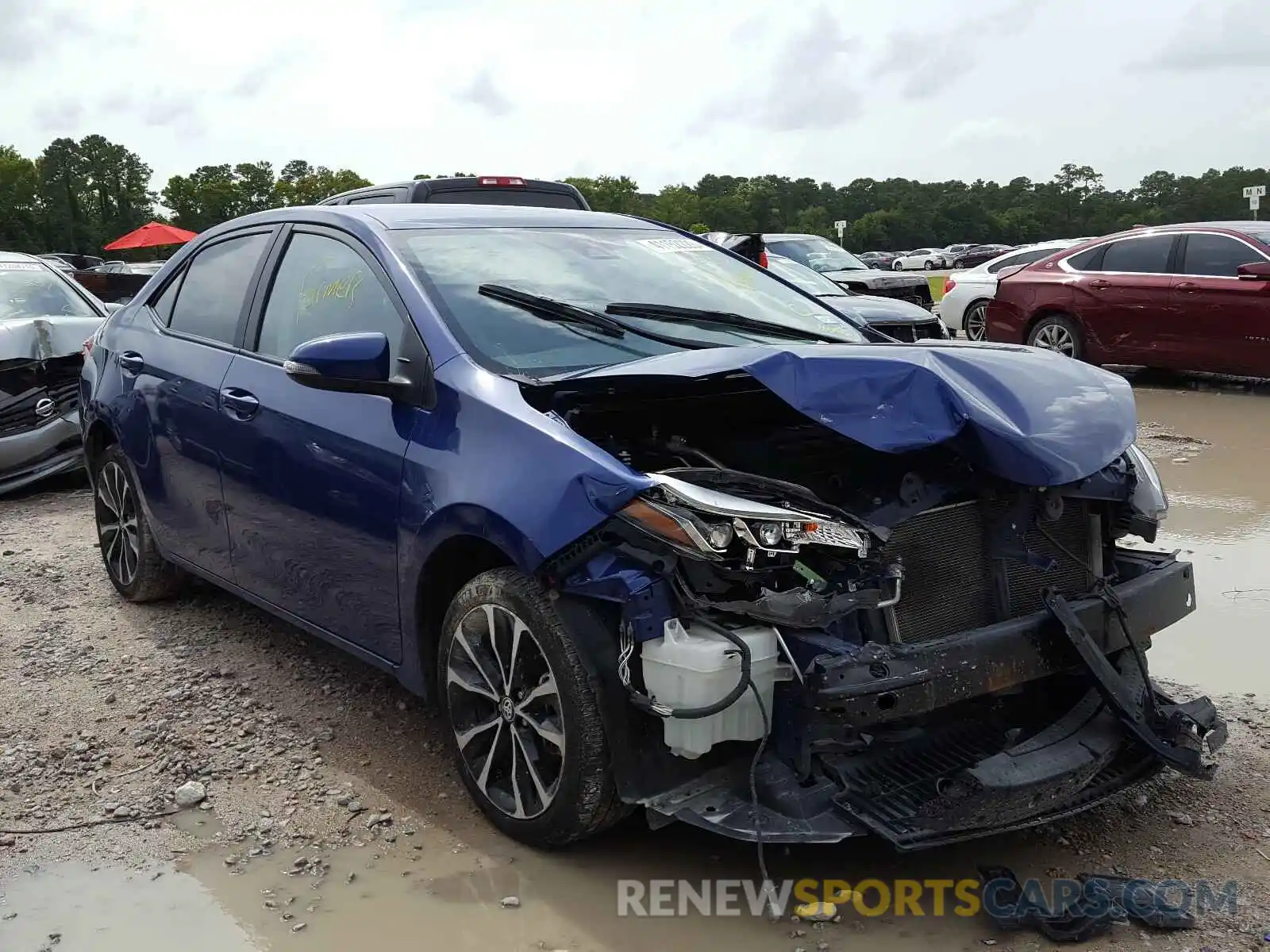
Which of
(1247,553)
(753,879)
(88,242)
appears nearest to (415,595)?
(753,879)

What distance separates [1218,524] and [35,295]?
27.0 ft

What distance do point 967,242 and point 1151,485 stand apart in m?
107

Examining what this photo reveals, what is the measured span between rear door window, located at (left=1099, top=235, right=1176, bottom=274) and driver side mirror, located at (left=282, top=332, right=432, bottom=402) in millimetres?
9242

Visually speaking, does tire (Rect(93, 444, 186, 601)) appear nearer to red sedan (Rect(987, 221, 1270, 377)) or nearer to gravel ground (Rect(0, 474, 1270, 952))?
gravel ground (Rect(0, 474, 1270, 952))

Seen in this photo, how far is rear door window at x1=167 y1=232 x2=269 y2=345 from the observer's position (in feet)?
14.9

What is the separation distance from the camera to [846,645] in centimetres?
281

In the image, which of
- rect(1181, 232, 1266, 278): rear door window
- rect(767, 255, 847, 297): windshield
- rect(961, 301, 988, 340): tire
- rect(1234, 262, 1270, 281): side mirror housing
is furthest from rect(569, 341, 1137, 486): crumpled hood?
rect(961, 301, 988, 340): tire

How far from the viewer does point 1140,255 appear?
36.1 feet

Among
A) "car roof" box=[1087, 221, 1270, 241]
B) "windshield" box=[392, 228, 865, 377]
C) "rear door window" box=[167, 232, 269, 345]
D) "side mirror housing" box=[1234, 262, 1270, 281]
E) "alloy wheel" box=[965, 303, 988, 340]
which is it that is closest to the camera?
"windshield" box=[392, 228, 865, 377]

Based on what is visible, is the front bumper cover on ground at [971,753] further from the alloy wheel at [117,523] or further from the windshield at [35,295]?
the windshield at [35,295]

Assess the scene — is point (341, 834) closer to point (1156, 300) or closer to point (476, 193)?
point (476, 193)

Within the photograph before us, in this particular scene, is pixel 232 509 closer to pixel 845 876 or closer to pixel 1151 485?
pixel 845 876

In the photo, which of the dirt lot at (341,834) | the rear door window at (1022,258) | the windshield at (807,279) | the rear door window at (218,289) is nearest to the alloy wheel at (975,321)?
the rear door window at (1022,258)

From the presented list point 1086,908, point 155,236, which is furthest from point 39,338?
point 155,236
